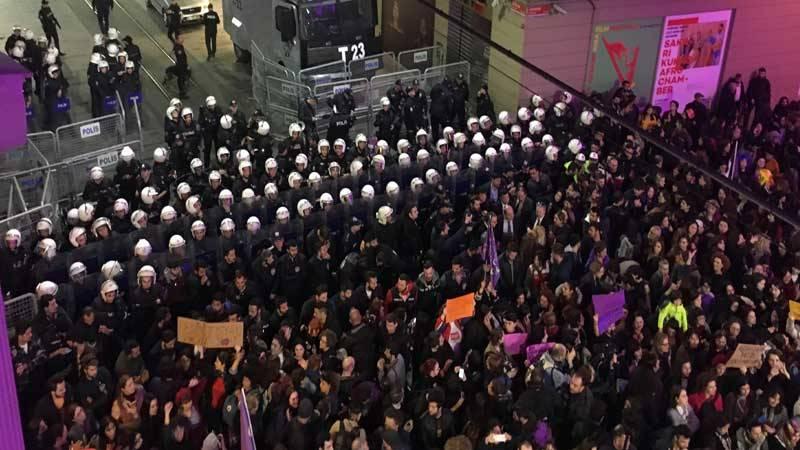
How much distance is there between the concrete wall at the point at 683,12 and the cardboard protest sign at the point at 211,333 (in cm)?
1078

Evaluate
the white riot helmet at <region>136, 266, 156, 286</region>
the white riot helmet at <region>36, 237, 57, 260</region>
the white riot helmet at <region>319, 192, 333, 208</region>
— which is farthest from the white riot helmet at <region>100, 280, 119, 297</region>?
the white riot helmet at <region>319, 192, 333, 208</region>

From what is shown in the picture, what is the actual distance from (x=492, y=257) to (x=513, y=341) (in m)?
1.59

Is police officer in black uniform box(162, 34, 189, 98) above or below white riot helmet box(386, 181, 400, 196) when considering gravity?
below

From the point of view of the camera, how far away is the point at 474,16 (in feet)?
66.1

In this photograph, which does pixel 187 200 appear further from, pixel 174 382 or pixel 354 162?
pixel 174 382

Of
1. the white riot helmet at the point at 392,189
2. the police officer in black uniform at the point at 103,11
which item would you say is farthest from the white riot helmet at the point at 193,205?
the police officer in black uniform at the point at 103,11

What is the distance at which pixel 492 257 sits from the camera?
11.0 metres

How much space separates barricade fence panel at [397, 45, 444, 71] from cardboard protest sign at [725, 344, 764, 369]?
12.4m

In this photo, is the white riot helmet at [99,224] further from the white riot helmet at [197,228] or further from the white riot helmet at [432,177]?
the white riot helmet at [432,177]

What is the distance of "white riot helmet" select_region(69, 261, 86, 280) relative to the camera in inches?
426

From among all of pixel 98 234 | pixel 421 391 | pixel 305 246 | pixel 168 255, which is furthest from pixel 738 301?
pixel 98 234

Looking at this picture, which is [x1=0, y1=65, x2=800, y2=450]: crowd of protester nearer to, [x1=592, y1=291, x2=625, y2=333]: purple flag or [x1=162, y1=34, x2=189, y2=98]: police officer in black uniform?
[x1=592, y1=291, x2=625, y2=333]: purple flag

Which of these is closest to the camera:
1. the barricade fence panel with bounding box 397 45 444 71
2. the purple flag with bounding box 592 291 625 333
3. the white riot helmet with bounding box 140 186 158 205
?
the purple flag with bounding box 592 291 625 333

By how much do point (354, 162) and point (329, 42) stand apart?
624cm
